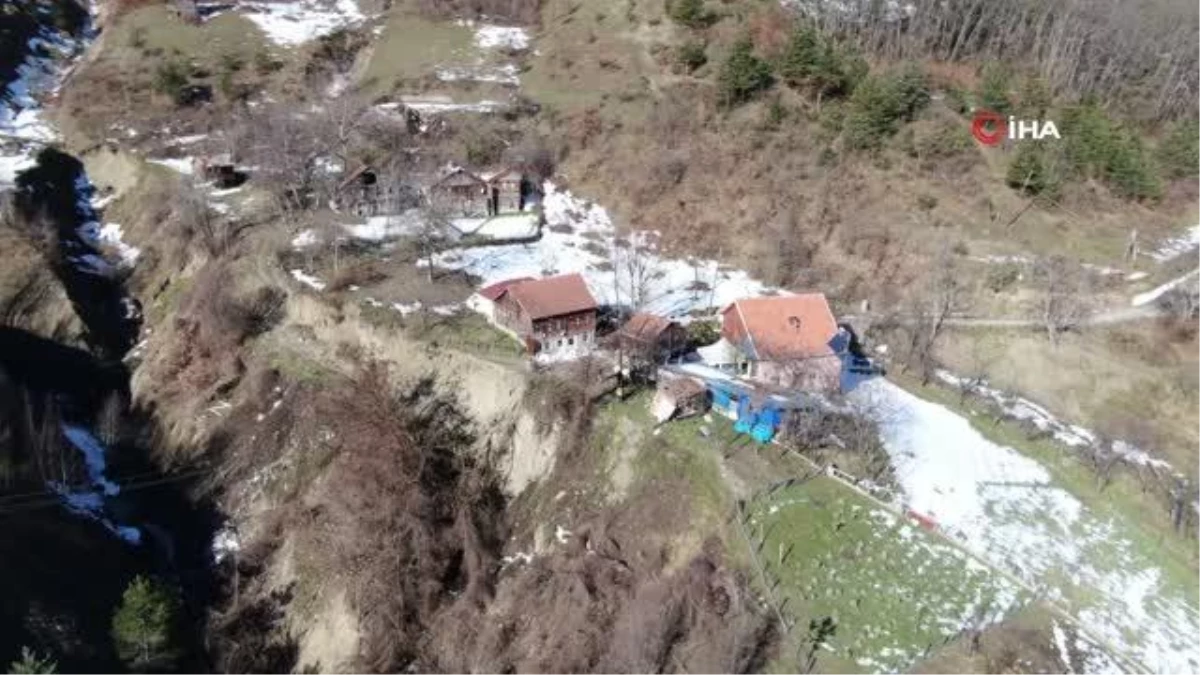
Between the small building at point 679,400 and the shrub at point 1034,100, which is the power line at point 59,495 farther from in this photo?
the shrub at point 1034,100

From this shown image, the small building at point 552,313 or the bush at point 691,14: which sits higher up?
the bush at point 691,14

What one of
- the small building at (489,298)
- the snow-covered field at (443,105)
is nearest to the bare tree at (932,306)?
the small building at (489,298)

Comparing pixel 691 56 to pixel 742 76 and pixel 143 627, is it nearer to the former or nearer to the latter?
pixel 742 76

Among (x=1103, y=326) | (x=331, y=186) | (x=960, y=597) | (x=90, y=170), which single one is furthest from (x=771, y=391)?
(x=90, y=170)

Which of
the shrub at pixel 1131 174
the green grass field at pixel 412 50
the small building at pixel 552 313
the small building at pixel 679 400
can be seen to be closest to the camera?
the small building at pixel 679 400

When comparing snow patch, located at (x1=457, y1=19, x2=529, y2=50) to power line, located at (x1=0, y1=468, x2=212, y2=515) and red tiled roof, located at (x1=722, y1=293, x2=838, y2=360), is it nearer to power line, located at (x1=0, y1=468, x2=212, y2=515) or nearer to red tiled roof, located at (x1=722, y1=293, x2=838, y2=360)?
red tiled roof, located at (x1=722, y1=293, x2=838, y2=360)

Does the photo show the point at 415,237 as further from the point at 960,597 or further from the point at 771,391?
the point at 960,597

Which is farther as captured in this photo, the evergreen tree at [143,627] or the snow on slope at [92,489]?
the snow on slope at [92,489]
